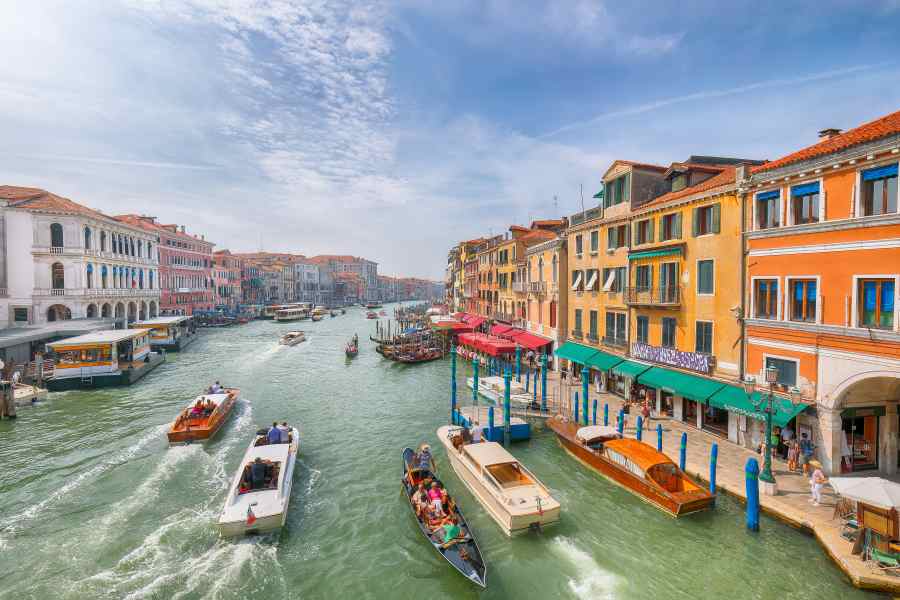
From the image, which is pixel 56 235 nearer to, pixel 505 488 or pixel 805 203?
pixel 505 488

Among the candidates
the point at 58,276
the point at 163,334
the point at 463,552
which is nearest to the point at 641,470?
the point at 463,552

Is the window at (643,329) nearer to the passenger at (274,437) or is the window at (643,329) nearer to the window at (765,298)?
the window at (765,298)

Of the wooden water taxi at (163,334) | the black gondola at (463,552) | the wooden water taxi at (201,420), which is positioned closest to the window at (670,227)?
the black gondola at (463,552)

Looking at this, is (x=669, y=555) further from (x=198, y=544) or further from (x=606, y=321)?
(x=606, y=321)

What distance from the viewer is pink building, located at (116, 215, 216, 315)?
7175 cm

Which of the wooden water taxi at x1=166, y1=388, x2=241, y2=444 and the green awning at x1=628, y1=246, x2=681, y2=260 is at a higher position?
the green awning at x1=628, y1=246, x2=681, y2=260

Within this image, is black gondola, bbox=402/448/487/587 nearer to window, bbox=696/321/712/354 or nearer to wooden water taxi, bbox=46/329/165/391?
window, bbox=696/321/712/354

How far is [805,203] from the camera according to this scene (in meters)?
15.5

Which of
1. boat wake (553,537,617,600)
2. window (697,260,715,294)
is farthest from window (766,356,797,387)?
boat wake (553,537,617,600)

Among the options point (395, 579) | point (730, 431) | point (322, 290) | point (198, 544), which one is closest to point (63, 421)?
point (198, 544)

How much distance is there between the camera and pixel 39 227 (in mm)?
43688

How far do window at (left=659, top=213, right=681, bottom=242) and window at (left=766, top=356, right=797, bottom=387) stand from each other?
7.14 meters

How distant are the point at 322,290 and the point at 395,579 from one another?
153m

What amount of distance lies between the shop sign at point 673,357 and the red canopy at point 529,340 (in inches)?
367
